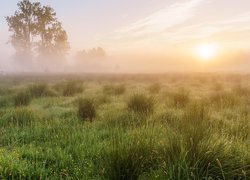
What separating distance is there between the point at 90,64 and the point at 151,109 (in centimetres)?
12190

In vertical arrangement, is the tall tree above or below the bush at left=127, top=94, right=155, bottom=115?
above

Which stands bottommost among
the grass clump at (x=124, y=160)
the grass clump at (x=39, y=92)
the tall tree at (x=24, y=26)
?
the grass clump at (x=124, y=160)

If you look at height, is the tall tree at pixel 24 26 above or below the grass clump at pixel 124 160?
above

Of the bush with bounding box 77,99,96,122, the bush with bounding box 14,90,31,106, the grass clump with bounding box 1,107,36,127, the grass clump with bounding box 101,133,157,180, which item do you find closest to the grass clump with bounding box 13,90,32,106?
the bush with bounding box 14,90,31,106

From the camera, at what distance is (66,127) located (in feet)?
20.6

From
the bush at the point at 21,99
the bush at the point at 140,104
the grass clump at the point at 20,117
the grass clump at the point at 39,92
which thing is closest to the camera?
the grass clump at the point at 20,117

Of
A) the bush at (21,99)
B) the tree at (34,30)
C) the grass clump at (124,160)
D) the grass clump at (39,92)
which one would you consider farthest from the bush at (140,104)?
the tree at (34,30)

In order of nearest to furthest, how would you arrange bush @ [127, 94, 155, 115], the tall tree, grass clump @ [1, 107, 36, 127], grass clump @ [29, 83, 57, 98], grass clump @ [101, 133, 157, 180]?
grass clump @ [101, 133, 157, 180], grass clump @ [1, 107, 36, 127], bush @ [127, 94, 155, 115], grass clump @ [29, 83, 57, 98], the tall tree

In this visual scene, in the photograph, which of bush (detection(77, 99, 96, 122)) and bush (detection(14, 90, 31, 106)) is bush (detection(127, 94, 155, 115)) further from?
bush (detection(14, 90, 31, 106))

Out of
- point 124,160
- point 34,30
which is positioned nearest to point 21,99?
point 124,160

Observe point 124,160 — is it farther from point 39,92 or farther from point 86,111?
point 39,92

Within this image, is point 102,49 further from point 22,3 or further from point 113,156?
point 113,156

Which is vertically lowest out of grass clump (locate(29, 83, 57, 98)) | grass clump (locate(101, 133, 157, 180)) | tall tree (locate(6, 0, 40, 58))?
grass clump (locate(101, 133, 157, 180))

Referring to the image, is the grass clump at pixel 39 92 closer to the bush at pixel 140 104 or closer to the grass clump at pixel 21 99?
the grass clump at pixel 21 99
